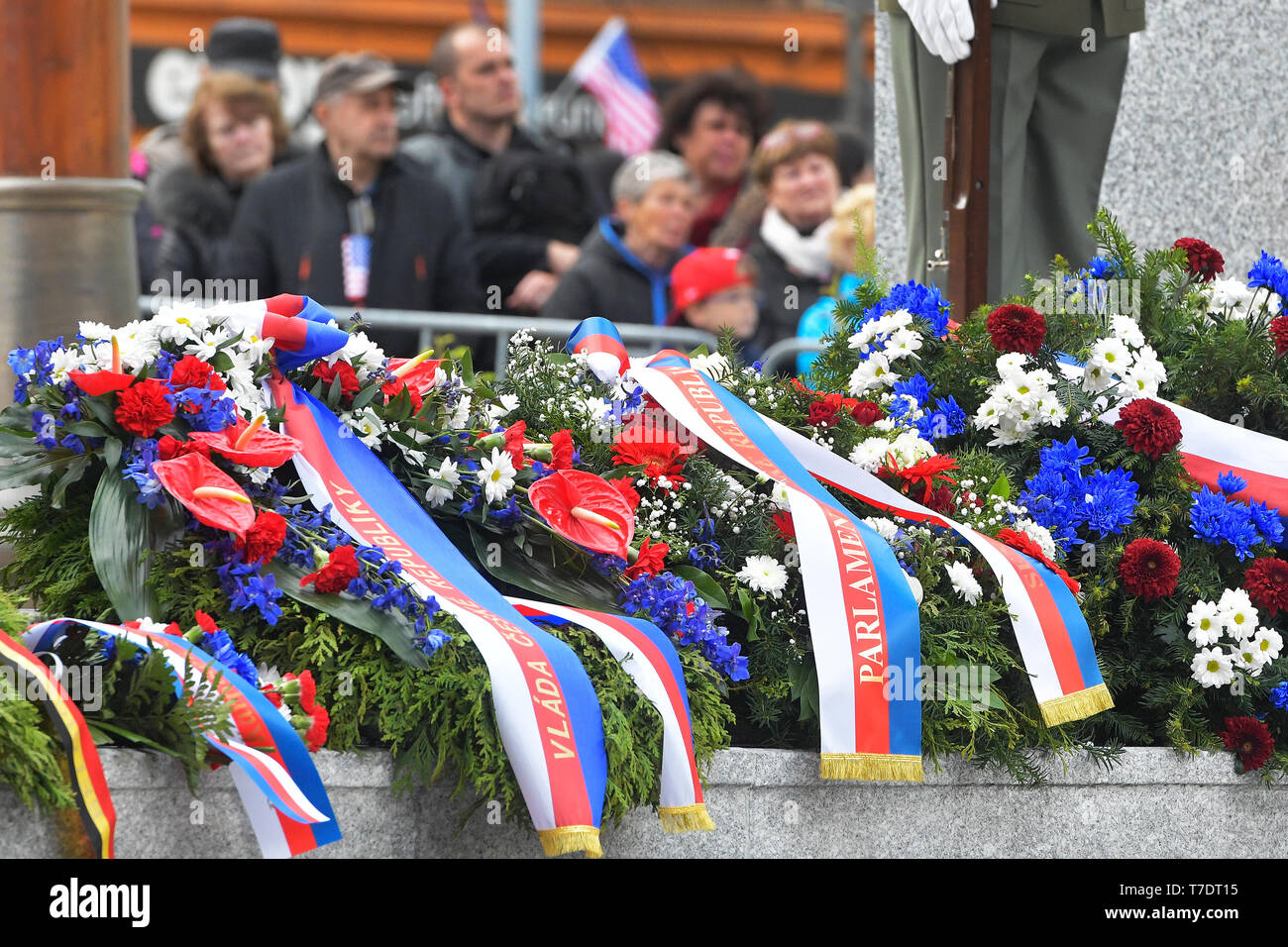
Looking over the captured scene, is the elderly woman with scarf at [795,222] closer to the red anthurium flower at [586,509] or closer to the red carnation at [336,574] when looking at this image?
the red anthurium flower at [586,509]

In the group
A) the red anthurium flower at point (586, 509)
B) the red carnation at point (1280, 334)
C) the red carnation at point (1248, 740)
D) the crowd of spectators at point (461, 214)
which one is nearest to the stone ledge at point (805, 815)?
the red carnation at point (1248, 740)

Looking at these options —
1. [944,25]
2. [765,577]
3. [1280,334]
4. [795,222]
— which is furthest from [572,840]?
[795,222]

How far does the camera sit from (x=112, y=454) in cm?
331

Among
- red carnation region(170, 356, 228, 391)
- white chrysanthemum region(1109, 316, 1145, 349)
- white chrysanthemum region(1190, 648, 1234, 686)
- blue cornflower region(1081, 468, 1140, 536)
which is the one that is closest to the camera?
red carnation region(170, 356, 228, 391)

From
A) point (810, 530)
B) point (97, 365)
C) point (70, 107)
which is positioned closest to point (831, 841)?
point (810, 530)

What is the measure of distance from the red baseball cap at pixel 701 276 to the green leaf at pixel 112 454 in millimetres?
4063

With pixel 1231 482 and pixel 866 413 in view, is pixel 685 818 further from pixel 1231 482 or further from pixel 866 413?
pixel 1231 482

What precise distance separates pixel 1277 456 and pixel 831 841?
158 centimetres

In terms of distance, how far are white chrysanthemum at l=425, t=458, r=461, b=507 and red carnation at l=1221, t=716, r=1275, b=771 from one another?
1.73 metres

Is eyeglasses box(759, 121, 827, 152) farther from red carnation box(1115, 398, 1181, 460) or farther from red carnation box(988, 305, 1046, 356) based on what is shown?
red carnation box(1115, 398, 1181, 460)

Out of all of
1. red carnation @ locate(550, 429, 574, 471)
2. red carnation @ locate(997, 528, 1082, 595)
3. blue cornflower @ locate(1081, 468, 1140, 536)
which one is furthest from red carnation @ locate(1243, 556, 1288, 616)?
red carnation @ locate(550, 429, 574, 471)

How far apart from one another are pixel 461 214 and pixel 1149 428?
409 centimetres

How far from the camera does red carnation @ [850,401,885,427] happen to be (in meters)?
4.26
